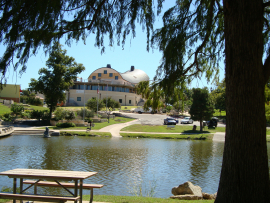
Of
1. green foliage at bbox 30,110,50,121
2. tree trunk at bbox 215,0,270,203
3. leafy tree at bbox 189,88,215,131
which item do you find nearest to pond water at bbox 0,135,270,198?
tree trunk at bbox 215,0,270,203

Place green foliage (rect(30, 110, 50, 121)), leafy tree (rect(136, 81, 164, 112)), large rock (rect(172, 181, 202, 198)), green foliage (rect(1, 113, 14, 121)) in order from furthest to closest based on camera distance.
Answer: green foliage (rect(30, 110, 50, 121))
green foliage (rect(1, 113, 14, 121))
large rock (rect(172, 181, 202, 198))
leafy tree (rect(136, 81, 164, 112))

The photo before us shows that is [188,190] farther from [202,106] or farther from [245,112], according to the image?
[202,106]

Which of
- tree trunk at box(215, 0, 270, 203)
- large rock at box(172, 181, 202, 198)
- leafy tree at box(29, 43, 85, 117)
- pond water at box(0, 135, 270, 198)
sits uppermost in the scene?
leafy tree at box(29, 43, 85, 117)

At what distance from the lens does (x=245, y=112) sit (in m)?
4.79

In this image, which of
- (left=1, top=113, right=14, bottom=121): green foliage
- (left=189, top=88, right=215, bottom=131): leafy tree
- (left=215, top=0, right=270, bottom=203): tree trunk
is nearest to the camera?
(left=215, top=0, right=270, bottom=203): tree trunk

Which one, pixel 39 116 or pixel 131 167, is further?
pixel 39 116

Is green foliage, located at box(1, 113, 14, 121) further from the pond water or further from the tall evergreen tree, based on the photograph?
the tall evergreen tree

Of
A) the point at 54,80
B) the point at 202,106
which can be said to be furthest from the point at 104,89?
the point at 202,106

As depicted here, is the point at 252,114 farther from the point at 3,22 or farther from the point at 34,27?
the point at 3,22

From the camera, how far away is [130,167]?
14812mm

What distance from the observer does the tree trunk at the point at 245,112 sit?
15.5ft

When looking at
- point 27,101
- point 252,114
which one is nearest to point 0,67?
point 252,114

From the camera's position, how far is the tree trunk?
473 centimetres

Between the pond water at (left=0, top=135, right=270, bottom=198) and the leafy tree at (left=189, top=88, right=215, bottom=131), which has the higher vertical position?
the leafy tree at (left=189, top=88, right=215, bottom=131)
